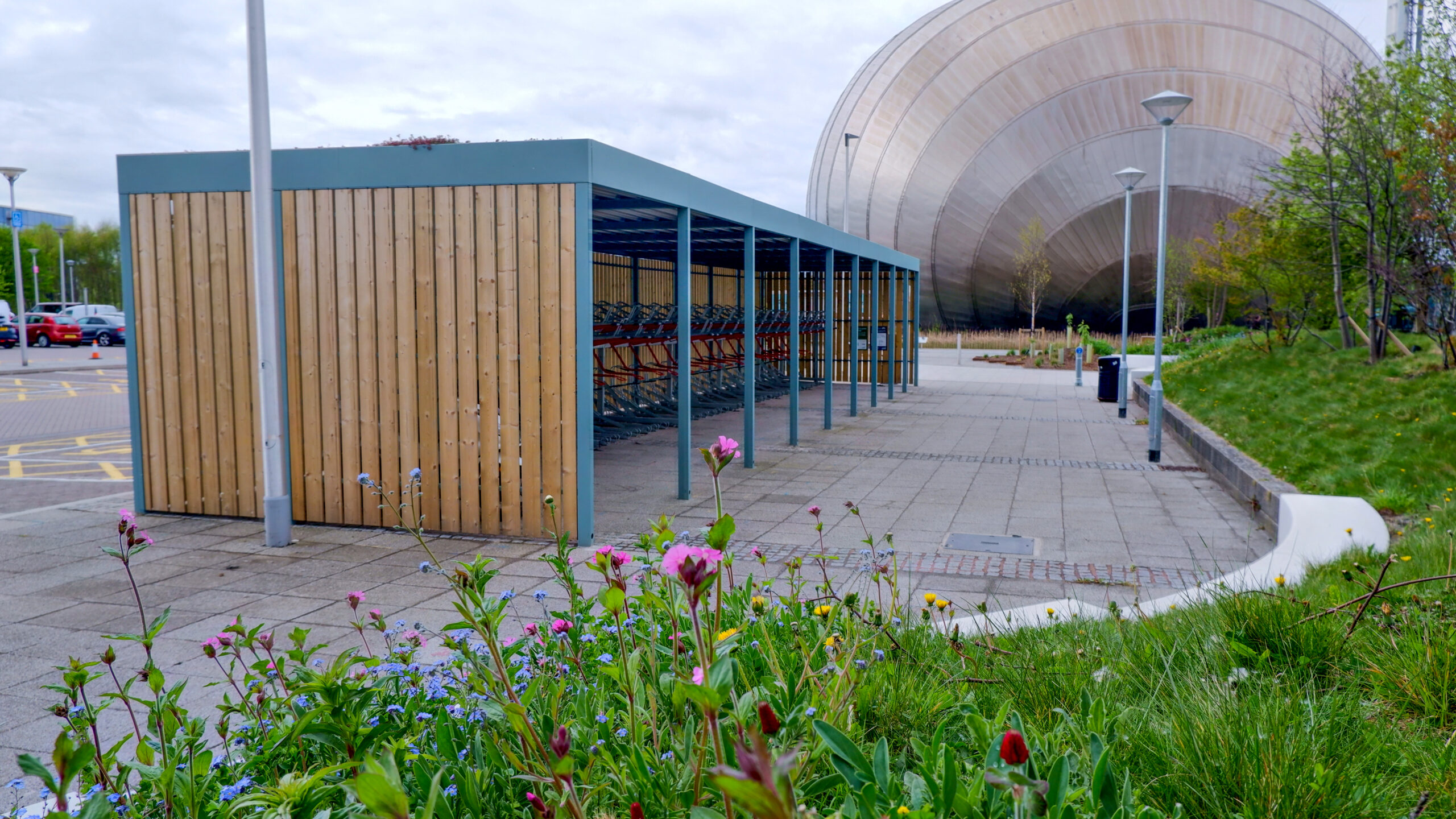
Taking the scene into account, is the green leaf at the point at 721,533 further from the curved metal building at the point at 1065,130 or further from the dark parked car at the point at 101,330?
the dark parked car at the point at 101,330

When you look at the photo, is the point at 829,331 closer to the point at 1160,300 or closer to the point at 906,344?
the point at 1160,300

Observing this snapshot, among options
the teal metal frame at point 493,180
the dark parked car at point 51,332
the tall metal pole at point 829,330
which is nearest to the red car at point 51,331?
the dark parked car at point 51,332

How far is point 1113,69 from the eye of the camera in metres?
38.0

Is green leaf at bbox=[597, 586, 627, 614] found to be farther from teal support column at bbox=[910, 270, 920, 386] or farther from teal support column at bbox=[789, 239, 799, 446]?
teal support column at bbox=[910, 270, 920, 386]

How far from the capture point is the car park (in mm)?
44969

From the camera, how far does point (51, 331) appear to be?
43031mm

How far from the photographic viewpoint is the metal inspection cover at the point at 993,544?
7.46 m

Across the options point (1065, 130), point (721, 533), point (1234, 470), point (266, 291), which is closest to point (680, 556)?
point (721, 533)

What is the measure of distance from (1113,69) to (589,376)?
35.7 m

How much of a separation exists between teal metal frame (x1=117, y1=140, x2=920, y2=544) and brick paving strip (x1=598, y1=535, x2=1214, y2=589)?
1537 millimetres

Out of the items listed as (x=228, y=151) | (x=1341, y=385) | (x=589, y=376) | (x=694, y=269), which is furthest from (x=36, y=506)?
(x=1341, y=385)

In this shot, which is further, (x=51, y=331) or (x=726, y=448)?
(x=51, y=331)

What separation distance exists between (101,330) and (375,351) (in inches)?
1735

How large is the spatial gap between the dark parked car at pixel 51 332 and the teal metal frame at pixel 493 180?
133 ft
